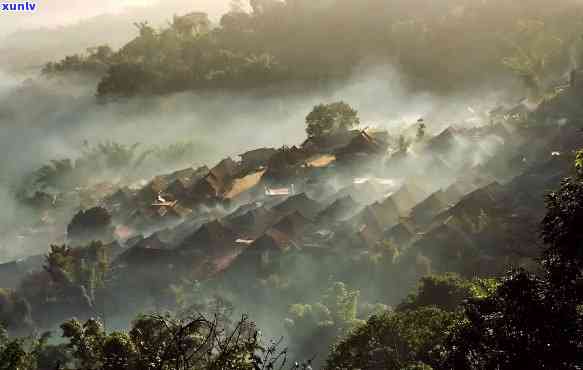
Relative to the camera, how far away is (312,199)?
5894cm

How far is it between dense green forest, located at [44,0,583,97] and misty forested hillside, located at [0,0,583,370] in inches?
16.4

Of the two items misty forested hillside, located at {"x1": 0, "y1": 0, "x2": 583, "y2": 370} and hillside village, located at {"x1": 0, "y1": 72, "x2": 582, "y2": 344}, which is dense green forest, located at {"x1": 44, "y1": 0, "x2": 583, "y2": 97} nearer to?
misty forested hillside, located at {"x1": 0, "y1": 0, "x2": 583, "y2": 370}

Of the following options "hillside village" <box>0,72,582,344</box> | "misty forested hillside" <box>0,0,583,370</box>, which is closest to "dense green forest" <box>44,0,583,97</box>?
"misty forested hillside" <box>0,0,583,370</box>

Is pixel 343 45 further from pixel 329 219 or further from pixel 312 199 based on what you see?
pixel 329 219

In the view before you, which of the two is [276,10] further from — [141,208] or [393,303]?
[393,303]

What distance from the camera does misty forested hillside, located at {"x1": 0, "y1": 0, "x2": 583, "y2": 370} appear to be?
1833 cm

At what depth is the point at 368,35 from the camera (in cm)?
12125

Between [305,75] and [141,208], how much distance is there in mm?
60231

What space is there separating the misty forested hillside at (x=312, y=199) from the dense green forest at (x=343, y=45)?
1.36ft

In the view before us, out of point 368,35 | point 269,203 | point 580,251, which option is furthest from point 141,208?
point 368,35

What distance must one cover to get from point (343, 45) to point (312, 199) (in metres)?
69.6

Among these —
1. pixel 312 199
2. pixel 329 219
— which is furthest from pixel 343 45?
pixel 329 219

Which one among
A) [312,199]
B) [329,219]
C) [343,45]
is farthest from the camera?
[343,45]

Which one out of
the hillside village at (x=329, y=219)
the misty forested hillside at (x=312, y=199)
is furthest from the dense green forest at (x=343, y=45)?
the hillside village at (x=329, y=219)
